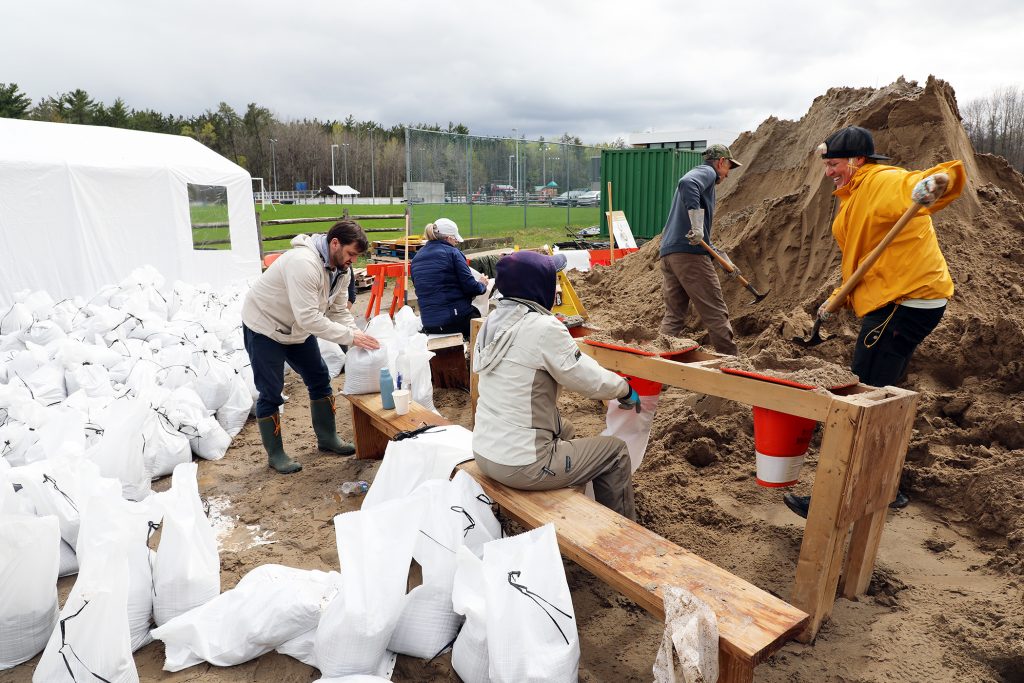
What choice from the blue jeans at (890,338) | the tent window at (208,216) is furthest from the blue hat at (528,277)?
the tent window at (208,216)

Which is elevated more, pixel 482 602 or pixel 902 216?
pixel 902 216

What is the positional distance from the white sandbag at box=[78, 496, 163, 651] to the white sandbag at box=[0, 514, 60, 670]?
275 millimetres

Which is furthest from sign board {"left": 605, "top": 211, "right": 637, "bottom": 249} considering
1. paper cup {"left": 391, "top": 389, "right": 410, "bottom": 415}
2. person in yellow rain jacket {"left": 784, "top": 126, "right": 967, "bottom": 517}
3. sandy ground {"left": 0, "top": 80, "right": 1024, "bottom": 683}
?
person in yellow rain jacket {"left": 784, "top": 126, "right": 967, "bottom": 517}

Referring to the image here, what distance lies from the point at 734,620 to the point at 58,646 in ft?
7.10

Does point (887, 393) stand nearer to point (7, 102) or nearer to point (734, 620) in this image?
point (734, 620)

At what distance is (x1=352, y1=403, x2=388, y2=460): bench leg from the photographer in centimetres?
434

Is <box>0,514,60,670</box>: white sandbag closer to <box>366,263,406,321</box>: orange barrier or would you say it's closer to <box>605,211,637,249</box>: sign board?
<box>366,263,406,321</box>: orange barrier

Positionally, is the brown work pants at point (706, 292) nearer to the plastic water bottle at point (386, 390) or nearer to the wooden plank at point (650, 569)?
the plastic water bottle at point (386, 390)

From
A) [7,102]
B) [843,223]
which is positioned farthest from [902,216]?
[7,102]

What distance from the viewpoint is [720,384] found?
260 centimetres

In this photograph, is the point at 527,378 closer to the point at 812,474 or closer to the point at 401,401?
the point at 401,401

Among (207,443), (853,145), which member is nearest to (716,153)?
(853,145)

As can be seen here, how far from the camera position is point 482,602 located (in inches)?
83.4

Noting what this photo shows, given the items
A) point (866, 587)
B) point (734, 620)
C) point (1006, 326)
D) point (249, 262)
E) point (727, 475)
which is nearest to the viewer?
point (734, 620)
